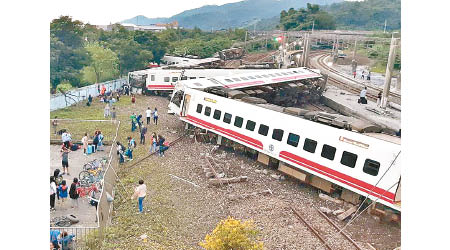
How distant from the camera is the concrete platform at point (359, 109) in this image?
2161 cm

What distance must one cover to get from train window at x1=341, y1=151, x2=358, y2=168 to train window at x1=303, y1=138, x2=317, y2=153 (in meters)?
1.18

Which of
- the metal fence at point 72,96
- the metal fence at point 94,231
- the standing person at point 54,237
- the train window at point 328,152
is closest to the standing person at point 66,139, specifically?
the metal fence at point 94,231

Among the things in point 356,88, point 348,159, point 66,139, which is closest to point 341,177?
point 348,159

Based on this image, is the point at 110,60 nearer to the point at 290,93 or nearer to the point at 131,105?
the point at 131,105

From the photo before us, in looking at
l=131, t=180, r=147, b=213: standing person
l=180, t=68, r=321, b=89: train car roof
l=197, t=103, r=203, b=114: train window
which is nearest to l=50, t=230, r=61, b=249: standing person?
l=131, t=180, r=147, b=213: standing person

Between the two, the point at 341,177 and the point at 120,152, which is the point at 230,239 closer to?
the point at 341,177

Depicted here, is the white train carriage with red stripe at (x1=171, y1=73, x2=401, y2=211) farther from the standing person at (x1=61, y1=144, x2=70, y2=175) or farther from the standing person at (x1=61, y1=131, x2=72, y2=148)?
the standing person at (x1=61, y1=144, x2=70, y2=175)

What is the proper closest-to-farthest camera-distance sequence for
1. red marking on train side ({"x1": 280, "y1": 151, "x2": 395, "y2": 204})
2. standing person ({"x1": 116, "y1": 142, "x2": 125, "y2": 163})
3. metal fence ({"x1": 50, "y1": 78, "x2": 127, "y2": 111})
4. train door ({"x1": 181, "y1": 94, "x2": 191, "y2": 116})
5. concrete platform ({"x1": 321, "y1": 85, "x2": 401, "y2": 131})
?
red marking on train side ({"x1": 280, "y1": 151, "x2": 395, "y2": 204}), standing person ({"x1": 116, "y1": 142, "x2": 125, "y2": 163}), train door ({"x1": 181, "y1": 94, "x2": 191, "y2": 116}), concrete platform ({"x1": 321, "y1": 85, "x2": 401, "y2": 131}), metal fence ({"x1": 50, "y1": 78, "x2": 127, "y2": 111})

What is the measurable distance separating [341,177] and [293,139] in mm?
2370

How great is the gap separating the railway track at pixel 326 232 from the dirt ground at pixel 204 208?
58mm

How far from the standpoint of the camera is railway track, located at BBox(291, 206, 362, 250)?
1054 cm

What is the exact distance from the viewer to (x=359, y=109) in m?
24.3

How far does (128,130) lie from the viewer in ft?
71.9

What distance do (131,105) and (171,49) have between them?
2555 cm
